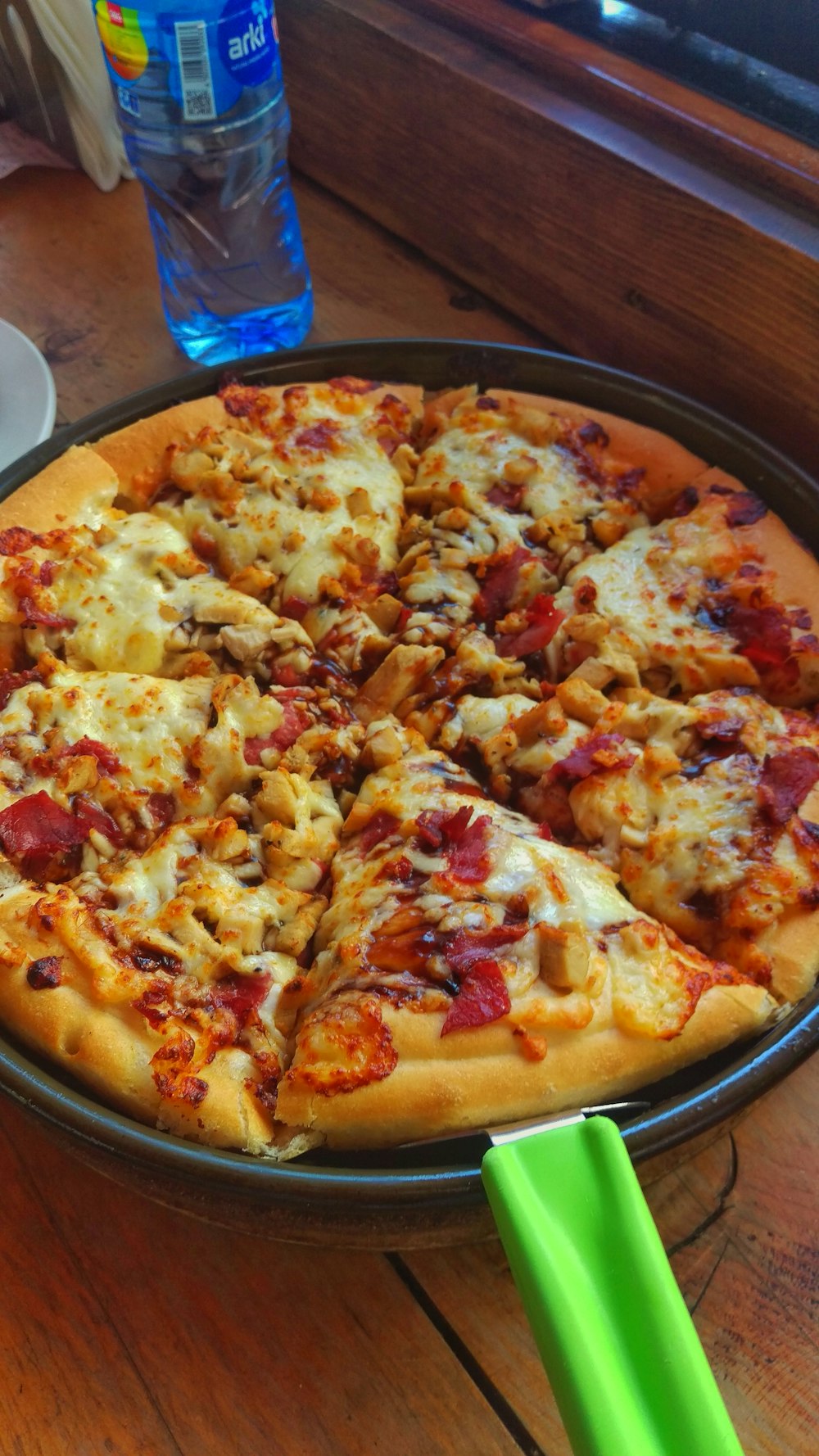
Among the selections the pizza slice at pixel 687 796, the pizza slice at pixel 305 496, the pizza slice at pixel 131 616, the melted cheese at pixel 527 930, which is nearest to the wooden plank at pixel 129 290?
the pizza slice at pixel 305 496

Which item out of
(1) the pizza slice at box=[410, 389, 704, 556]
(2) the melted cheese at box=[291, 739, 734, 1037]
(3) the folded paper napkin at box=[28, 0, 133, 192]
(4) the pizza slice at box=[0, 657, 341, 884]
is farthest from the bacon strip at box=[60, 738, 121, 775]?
(3) the folded paper napkin at box=[28, 0, 133, 192]

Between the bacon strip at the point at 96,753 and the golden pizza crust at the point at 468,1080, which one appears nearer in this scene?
the golden pizza crust at the point at 468,1080

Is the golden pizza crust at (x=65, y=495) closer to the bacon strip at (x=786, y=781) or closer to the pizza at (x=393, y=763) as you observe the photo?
the pizza at (x=393, y=763)

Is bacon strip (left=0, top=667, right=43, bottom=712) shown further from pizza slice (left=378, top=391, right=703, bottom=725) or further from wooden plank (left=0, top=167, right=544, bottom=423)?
wooden plank (left=0, top=167, right=544, bottom=423)

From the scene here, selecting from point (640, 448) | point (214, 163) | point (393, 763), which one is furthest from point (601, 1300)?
point (214, 163)

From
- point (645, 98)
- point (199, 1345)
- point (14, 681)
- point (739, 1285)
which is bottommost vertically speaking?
point (739, 1285)

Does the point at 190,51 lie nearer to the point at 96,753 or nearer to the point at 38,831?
the point at 96,753
